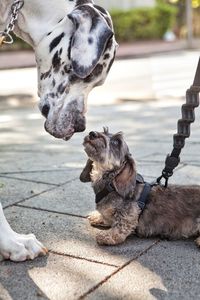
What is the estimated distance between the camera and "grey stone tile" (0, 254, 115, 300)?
10.8 ft

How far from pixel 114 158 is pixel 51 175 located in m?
1.79

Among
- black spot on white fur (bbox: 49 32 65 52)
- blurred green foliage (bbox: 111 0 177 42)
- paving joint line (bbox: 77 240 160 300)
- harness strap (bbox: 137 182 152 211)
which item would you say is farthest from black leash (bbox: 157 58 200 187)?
blurred green foliage (bbox: 111 0 177 42)

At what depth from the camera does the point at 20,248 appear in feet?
12.3

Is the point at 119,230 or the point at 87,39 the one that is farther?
the point at 119,230

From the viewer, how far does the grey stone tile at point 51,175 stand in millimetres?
5711

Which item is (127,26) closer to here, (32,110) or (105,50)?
(32,110)

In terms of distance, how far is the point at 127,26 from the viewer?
3294cm

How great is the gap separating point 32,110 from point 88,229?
722 centimetres

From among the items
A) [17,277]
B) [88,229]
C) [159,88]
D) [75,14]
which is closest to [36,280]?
[17,277]

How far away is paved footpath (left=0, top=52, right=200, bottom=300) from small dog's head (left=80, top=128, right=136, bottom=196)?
41cm

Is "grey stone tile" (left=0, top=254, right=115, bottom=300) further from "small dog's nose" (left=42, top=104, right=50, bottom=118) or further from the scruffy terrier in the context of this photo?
"small dog's nose" (left=42, top=104, right=50, bottom=118)

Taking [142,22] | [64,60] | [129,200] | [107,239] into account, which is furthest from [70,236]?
[142,22]

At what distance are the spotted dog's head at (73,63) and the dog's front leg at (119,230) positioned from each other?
2.50ft

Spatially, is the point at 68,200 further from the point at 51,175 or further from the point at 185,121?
the point at 185,121
